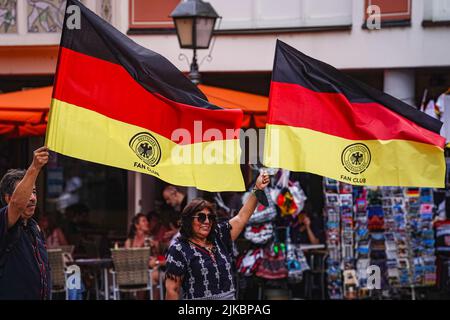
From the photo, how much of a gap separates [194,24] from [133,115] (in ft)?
14.8

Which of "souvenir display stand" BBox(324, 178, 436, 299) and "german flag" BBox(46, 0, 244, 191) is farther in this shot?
"souvenir display stand" BBox(324, 178, 436, 299)

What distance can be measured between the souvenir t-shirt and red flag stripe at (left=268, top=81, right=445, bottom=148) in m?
1.46

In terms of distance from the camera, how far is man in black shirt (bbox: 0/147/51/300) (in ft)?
23.9

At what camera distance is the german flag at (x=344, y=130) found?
884 cm

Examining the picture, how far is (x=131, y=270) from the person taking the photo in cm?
1395

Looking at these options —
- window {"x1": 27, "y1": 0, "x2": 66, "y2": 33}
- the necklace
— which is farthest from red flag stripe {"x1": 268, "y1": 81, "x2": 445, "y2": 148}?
window {"x1": 27, "y1": 0, "x2": 66, "y2": 33}

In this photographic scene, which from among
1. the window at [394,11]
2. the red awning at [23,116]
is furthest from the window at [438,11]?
the red awning at [23,116]

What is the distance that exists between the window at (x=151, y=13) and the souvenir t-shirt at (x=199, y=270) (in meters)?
9.99

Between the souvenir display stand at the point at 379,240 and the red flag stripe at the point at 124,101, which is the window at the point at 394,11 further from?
the red flag stripe at the point at 124,101

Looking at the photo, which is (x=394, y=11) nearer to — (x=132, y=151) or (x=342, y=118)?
(x=342, y=118)

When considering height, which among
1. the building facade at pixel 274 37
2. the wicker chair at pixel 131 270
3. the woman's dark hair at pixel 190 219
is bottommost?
the wicker chair at pixel 131 270

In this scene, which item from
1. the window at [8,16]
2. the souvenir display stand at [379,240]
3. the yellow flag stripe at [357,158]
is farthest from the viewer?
the window at [8,16]

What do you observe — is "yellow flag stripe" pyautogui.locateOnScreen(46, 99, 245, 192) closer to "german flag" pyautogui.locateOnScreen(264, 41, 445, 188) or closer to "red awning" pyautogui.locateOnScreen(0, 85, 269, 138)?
"german flag" pyautogui.locateOnScreen(264, 41, 445, 188)

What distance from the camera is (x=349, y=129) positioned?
9000 mm
